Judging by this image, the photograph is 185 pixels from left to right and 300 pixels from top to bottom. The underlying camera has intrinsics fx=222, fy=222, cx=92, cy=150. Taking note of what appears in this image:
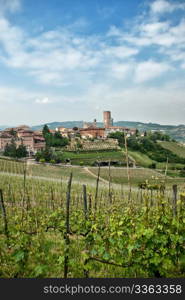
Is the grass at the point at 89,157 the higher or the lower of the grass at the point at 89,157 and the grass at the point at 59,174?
the higher

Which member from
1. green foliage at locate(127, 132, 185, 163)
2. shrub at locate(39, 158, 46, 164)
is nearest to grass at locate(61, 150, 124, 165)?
shrub at locate(39, 158, 46, 164)

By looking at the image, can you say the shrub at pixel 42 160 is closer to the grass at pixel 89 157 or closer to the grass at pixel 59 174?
the grass at pixel 89 157

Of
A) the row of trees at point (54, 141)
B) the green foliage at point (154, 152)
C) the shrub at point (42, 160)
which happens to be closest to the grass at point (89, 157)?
the shrub at point (42, 160)

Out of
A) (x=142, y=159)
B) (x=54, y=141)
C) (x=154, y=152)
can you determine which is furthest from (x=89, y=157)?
(x=154, y=152)

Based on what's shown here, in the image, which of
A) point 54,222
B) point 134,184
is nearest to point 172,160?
point 134,184

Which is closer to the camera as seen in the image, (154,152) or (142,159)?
(142,159)

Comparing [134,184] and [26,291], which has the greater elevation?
[26,291]

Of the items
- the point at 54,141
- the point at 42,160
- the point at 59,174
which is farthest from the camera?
the point at 54,141

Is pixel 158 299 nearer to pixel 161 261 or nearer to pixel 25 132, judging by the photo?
pixel 161 261

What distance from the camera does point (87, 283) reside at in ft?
6.73

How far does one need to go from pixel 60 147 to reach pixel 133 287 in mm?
72641

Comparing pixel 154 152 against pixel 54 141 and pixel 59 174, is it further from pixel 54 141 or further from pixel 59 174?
pixel 59 174

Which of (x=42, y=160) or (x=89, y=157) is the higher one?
(x=89, y=157)

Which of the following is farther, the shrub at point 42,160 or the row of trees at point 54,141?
the row of trees at point 54,141
